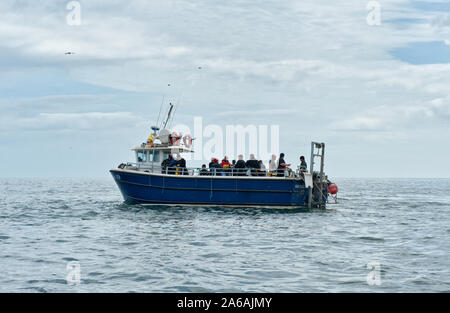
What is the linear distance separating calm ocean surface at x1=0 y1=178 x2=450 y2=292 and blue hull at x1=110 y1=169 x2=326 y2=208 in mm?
995

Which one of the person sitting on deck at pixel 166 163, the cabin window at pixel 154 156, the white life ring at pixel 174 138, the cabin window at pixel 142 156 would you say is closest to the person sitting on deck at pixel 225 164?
the person sitting on deck at pixel 166 163

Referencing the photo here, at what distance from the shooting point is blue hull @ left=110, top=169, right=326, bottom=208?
27.6 meters

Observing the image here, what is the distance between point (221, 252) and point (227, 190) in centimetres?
1193

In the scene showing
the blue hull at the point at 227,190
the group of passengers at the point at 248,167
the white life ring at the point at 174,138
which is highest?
the white life ring at the point at 174,138

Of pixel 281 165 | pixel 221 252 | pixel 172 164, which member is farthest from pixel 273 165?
pixel 221 252

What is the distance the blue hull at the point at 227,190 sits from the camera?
90.6ft

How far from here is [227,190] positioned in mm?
27641

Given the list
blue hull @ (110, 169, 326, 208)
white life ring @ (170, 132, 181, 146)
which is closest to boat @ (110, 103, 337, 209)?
blue hull @ (110, 169, 326, 208)

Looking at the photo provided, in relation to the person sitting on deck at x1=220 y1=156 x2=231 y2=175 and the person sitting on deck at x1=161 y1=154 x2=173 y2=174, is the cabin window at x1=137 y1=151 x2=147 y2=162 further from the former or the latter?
the person sitting on deck at x1=220 y1=156 x2=231 y2=175

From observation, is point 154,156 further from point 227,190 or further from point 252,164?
point 252,164

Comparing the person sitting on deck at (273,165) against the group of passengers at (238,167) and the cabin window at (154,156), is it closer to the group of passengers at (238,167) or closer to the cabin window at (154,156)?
the group of passengers at (238,167)

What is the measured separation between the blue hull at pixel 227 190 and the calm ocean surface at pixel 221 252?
99 centimetres

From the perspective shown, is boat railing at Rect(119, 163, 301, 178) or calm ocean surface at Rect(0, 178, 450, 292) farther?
boat railing at Rect(119, 163, 301, 178)
